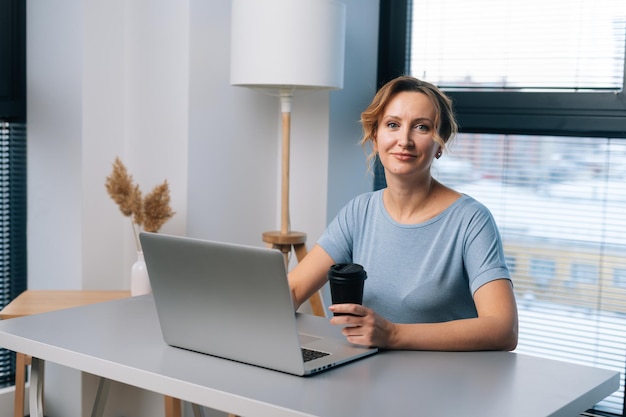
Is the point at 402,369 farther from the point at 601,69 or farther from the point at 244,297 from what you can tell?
the point at 601,69

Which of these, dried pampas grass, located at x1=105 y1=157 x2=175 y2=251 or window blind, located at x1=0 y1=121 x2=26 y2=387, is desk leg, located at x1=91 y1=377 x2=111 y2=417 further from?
window blind, located at x1=0 y1=121 x2=26 y2=387

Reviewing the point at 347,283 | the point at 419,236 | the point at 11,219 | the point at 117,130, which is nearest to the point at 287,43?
the point at 117,130

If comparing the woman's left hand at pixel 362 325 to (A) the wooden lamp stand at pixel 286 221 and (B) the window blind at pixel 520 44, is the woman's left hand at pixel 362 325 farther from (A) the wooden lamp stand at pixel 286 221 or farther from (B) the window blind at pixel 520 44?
(B) the window blind at pixel 520 44

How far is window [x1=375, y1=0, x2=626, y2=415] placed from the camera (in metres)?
3.01

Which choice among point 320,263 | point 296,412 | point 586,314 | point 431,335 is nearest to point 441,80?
point 586,314

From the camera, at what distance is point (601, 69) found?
3057mm

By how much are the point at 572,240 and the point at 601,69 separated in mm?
634

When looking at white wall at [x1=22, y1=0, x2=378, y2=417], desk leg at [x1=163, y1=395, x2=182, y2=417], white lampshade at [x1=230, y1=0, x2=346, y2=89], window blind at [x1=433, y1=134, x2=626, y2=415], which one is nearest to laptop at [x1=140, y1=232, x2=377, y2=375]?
desk leg at [x1=163, y1=395, x2=182, y2=417]

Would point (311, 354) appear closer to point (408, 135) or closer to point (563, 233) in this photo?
point (408, 135)

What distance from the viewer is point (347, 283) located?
5.13ft

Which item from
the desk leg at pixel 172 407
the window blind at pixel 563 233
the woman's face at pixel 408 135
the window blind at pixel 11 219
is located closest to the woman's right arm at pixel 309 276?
the woman's face at pixel 408 135

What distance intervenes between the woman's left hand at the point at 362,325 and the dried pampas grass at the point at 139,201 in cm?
135

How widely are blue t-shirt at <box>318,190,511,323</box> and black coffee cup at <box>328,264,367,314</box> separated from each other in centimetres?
37

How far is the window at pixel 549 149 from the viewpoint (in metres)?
3.01
